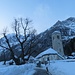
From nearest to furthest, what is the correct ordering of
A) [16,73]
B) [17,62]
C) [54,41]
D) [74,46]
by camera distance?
[16,73]
[17,62]
[54,41]
[74,46]

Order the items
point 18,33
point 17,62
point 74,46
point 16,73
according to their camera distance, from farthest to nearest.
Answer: point 74,46 → point 18,33 → point 17,62 → point 16,73

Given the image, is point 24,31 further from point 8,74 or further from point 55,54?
point 8,74

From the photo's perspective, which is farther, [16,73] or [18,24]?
[18,24]

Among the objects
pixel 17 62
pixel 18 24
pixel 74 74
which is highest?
pixel 18 24

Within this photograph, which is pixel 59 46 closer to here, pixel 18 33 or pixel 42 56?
pixel 42 56

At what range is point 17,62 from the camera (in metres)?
38.6

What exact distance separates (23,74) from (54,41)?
57216 mm

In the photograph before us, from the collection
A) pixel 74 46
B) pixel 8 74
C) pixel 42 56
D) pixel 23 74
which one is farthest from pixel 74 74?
pixel 74 46

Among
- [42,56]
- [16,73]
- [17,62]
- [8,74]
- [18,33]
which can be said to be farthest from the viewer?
[42,56]

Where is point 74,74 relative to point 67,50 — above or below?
below

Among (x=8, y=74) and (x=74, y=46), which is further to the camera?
→ (x=74, y=46)

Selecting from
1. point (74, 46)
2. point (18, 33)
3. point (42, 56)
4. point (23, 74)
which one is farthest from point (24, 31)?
point (74, 46)

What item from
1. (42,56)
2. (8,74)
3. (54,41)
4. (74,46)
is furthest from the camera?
(74,46)

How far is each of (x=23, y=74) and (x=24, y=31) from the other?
29.0 metres
